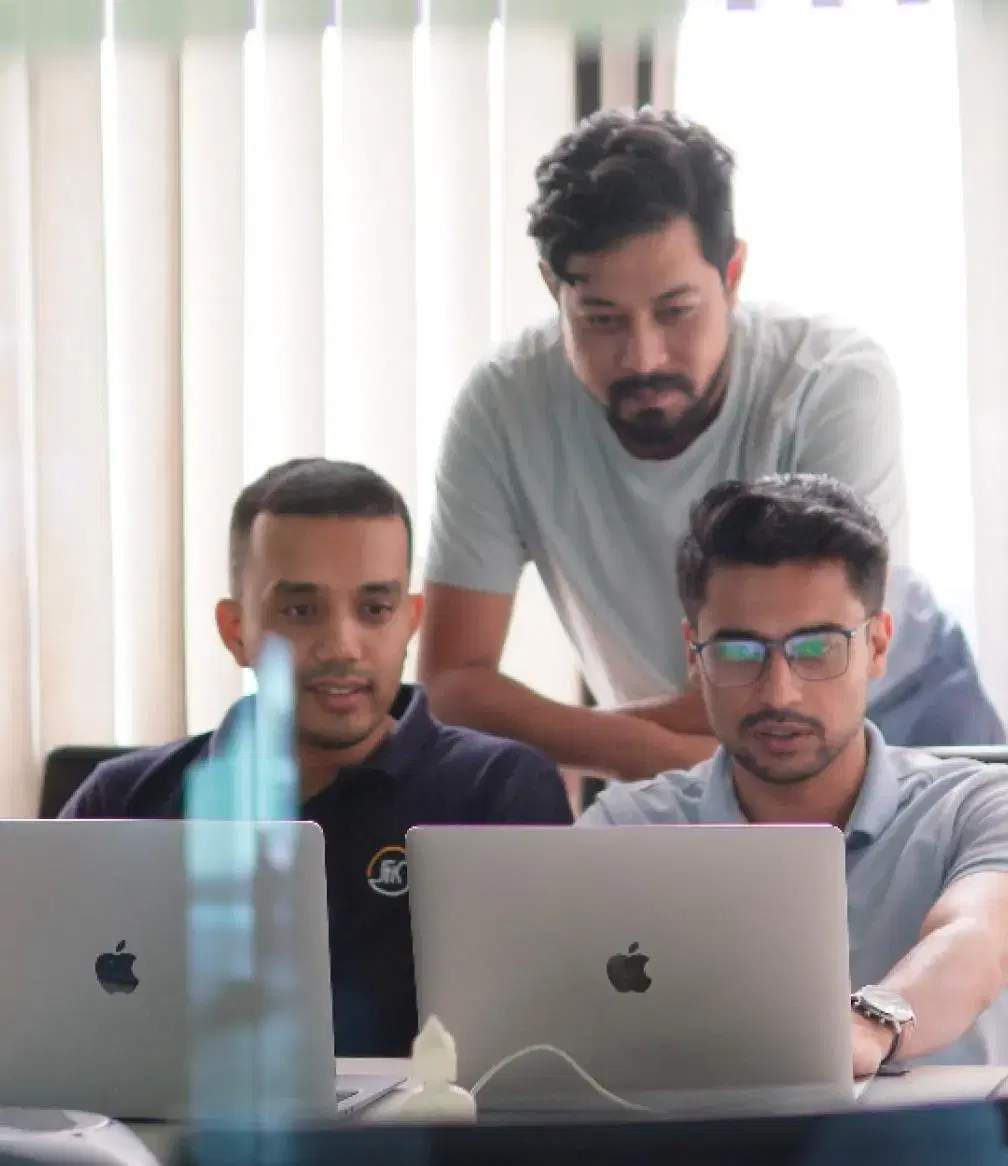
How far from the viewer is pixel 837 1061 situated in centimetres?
119

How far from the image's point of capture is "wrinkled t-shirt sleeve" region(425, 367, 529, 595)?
242cm

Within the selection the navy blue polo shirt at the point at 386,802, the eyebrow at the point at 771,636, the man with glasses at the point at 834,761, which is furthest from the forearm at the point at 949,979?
the navy blue polo shirt at the point at 386,802

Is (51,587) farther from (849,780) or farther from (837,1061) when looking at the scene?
(837,1061)

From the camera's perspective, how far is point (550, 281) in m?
2.42

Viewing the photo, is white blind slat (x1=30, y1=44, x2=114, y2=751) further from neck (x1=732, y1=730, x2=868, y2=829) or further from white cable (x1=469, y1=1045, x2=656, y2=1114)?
white cable (x1=469, y1=1045, x2=656, y2=1114)

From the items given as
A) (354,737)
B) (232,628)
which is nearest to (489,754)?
(354,737)

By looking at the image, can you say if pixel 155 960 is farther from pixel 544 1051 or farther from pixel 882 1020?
pixel 882 1020

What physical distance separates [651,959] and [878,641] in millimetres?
996

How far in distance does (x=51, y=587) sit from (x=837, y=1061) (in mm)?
1716

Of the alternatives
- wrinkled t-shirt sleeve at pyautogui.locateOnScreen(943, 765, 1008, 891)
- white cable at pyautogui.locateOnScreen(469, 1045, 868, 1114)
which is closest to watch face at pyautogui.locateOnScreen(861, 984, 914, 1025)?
white cable at pyautogui.locateOnScreen(469, 1045, 868, 1114)

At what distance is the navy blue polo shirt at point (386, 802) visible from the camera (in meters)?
2.00

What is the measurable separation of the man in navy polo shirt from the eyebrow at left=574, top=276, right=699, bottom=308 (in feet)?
1.37

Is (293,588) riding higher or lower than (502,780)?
higher

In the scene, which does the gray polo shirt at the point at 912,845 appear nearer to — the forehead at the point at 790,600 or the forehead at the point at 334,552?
the forehead at the point at 790,600
